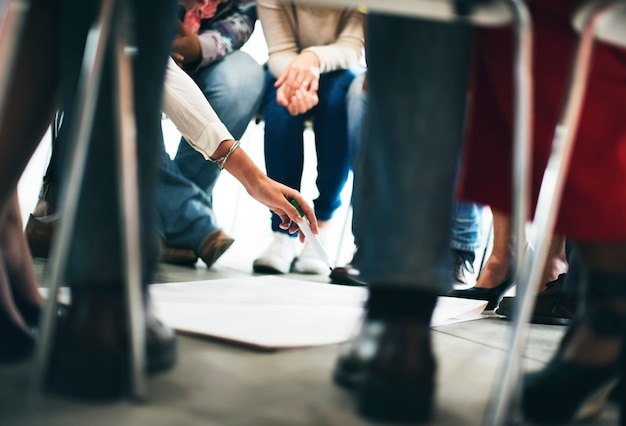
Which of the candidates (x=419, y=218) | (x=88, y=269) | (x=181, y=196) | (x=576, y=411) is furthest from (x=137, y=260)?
(x=181, y=196)

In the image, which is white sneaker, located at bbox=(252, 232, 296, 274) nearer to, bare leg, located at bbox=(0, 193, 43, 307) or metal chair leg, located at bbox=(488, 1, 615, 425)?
bare leg, located at bbox=(0, 193, 43, 307)

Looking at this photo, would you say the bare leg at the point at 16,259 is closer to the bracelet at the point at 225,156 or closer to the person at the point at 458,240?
the bracelet at the point at 225,156

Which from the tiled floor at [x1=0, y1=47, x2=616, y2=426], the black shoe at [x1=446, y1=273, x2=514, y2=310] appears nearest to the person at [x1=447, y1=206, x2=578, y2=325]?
the black shoe at [x1=446, y1=273, x2=514, y2=310]

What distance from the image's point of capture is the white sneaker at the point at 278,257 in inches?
61.7

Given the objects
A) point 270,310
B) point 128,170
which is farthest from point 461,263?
point 128,170

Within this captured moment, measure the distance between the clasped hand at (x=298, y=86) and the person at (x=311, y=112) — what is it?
10 centimetres

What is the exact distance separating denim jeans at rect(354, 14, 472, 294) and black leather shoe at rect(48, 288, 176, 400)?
7.9 inches

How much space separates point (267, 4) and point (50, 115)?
118cm

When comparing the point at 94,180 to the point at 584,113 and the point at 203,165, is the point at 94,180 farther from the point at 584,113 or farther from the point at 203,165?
the point at 203,165

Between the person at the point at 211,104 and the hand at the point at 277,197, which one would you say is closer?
the hand at the point at 277,197

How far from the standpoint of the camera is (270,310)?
0.92 meters

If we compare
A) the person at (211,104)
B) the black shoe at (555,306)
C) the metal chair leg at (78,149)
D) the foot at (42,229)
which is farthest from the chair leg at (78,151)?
the person at (211,104)

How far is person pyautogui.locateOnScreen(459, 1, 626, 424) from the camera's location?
1.67 ft

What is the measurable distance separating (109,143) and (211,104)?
113 centimetres
